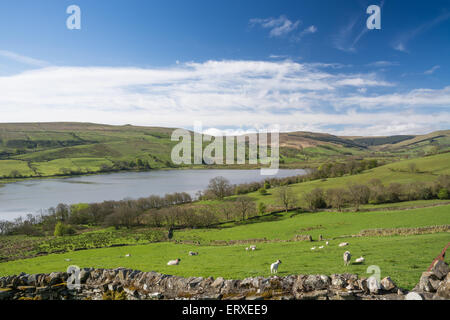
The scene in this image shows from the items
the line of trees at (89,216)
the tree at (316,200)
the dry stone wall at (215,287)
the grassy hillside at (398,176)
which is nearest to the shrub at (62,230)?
the line of trees at (89,216)

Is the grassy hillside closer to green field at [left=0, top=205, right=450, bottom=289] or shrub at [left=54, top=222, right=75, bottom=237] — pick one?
green field at [left=0, top=205, right=450, bottom=289]

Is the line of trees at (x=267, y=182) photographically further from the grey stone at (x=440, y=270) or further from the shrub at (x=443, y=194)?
the grey stone at (x=440, y=270)

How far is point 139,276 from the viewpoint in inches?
319

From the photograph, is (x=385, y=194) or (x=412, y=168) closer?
(x=385, y=194)

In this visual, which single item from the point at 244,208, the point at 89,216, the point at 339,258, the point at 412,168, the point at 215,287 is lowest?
the point at 89,216

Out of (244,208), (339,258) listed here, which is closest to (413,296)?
(339,258)

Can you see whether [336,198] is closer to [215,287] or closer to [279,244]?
[279,244]

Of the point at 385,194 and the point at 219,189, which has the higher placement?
the point at 385,194

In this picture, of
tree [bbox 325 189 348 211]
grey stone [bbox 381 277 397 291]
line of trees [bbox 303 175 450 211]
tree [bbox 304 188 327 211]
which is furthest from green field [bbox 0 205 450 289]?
tree [bbox 304 188 327 211]

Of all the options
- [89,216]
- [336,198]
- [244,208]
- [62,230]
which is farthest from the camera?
[89,216]

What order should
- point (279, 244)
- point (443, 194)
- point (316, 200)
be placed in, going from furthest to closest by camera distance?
point (316, 200), point (443, 194), point (279, 244)

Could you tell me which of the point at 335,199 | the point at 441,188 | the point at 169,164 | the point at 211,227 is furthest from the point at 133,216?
the point at 169,164

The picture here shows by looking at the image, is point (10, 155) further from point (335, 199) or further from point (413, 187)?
point (413, 187)
